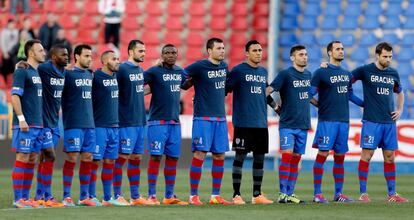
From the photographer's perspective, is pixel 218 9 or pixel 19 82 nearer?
pixel 19 82

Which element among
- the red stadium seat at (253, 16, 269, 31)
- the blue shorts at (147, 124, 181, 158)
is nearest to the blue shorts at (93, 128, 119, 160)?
the blue shorts at (147, 124, 181, 158)

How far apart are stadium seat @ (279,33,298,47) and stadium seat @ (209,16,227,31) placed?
60.9 inches

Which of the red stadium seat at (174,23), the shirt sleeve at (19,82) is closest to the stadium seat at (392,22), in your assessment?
the red stadium seat at (174,23)

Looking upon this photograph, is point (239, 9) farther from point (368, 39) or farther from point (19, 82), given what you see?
point (19, 82)

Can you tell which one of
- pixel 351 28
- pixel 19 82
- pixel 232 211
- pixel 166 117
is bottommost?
pixel 232 211

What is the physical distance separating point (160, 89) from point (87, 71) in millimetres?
1028

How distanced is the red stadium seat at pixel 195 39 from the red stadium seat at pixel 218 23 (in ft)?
1.23

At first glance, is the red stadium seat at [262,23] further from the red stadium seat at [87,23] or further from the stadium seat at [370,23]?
the red stadium seat at [87,23]

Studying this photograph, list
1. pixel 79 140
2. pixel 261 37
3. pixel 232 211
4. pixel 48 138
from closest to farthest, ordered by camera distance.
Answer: pixel 232 211, pixel 48 138, pixel 79 140, pixel 261 37

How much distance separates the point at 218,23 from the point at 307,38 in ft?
7.73

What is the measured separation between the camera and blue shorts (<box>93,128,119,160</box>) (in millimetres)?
14695

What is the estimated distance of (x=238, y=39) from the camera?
27812 mm

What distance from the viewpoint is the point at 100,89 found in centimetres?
1480

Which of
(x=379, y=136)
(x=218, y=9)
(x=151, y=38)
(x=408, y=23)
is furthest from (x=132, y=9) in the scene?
(x=379, y=136)
